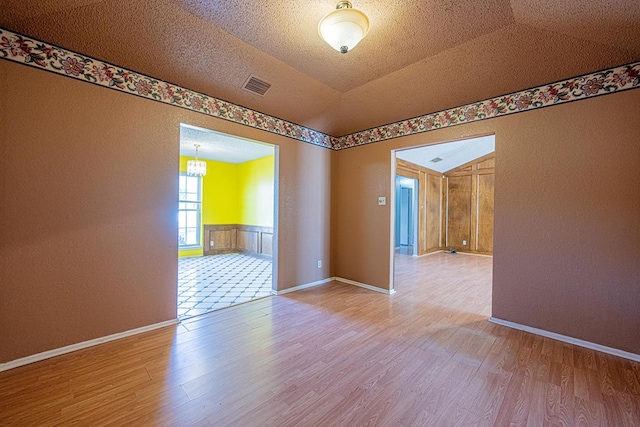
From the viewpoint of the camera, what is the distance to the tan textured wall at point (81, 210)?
1985 mm

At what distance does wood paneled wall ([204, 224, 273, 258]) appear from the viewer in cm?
655

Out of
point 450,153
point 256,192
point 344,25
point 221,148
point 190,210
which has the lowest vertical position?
point 190,210

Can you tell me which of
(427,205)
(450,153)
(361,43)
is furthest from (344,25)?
(427,205)

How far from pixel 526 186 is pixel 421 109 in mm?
1497

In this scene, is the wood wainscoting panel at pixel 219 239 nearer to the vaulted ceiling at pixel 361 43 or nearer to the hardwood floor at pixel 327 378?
the hardwood floor at pixel 327 378

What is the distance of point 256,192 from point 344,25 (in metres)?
5.41

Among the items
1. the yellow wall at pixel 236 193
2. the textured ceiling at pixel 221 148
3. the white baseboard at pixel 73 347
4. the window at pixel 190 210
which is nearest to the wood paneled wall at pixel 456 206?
the yellow wall at pixel 236 193

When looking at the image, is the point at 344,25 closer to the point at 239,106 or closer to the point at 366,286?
the point at 239,106

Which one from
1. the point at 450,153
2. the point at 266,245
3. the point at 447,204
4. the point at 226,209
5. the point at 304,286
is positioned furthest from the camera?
the point at 447,204

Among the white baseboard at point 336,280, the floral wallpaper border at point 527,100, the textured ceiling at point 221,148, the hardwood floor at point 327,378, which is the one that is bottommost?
the hardwood floor at point 327,378

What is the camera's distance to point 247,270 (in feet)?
17.2

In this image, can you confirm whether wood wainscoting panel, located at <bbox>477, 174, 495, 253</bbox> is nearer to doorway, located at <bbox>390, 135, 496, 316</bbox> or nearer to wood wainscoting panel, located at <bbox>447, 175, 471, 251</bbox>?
doorway, located at <bbox>390, 135, 496, 316</bbox>

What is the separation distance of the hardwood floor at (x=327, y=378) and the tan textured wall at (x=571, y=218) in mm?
327

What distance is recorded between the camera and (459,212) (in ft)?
25.9
